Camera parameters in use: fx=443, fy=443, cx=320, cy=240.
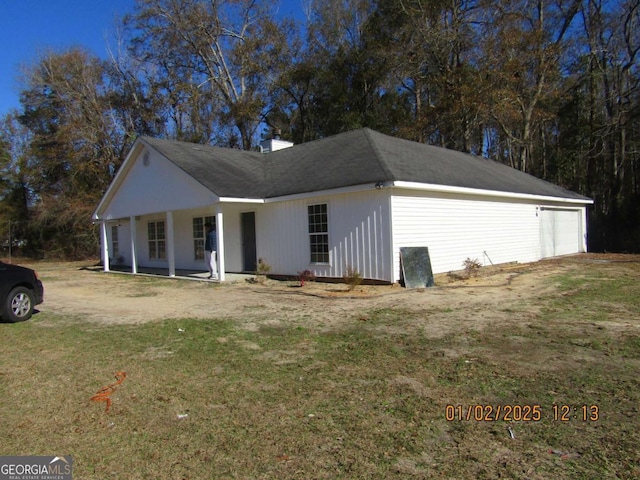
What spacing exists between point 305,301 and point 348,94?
84.6 feet

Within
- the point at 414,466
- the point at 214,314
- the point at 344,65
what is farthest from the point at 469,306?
the point at 344,65

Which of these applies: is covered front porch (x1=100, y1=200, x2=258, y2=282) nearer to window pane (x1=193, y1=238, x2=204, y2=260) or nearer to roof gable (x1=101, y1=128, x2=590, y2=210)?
window pane (x1=193, y1=238, x2=204, y2=260)

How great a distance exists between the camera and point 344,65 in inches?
1288

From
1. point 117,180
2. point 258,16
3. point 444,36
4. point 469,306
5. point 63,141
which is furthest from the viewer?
point 258,16

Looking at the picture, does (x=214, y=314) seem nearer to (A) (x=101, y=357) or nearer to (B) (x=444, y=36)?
(A) (x=101, y=357)

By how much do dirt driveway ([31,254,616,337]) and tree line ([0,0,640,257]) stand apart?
16196 millimetres

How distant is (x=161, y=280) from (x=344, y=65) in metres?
23.5

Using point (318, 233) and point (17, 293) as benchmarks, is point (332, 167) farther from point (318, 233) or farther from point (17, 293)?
point (17, 293)

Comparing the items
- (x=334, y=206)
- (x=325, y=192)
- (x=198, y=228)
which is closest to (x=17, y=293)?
(x=325, y=192)

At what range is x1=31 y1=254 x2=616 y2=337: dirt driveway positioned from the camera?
804cm

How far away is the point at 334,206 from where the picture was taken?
12812 millimetres

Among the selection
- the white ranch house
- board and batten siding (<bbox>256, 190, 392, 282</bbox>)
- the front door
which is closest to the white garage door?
the white ranch house

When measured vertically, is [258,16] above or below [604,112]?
above
